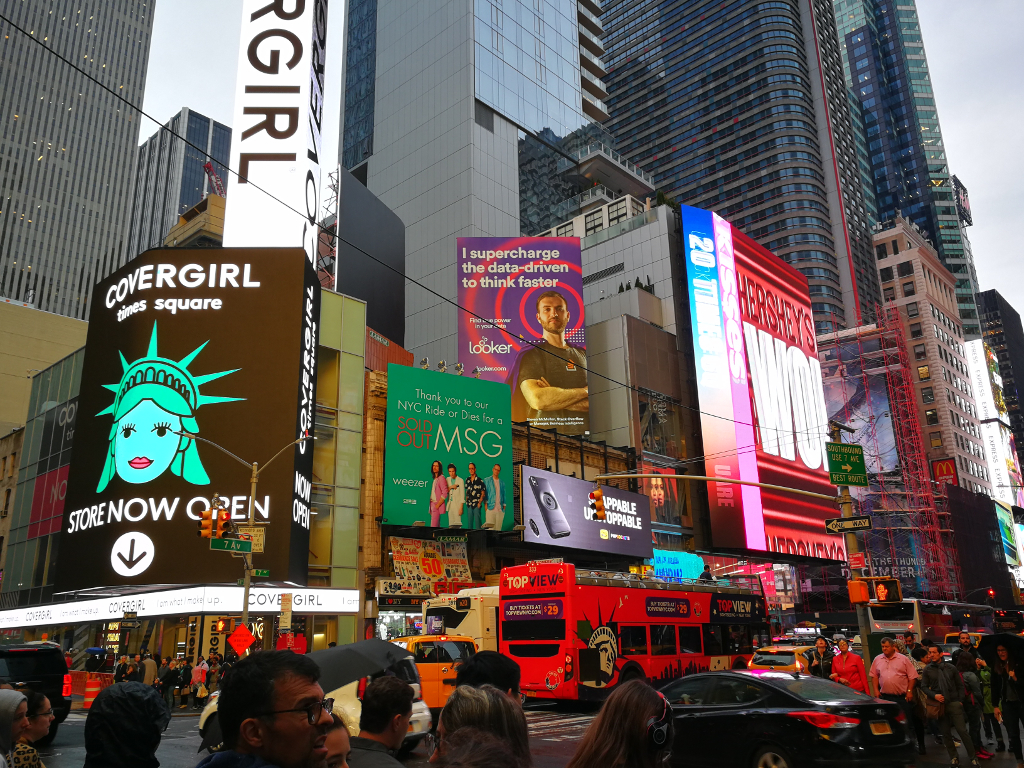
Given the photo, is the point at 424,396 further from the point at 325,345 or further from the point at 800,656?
the point at 800,656

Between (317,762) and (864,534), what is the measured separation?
306ft

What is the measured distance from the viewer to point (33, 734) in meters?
6.20

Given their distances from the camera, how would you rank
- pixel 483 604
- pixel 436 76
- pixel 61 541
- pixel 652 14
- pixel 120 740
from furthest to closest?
1. pixel 652 14
2. pixel 436 76
3. pixel 61 541
4. pixel 483 604
5. pixel 120 740

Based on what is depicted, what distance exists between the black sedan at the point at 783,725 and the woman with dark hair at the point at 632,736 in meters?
8.06

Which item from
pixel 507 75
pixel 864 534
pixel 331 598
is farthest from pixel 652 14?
pixel 331 598

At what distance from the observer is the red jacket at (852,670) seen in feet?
53.4

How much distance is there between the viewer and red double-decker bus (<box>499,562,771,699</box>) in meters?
22.3

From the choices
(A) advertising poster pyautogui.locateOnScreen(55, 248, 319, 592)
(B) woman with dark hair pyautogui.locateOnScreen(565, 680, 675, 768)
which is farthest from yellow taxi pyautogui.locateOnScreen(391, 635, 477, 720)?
(A) advertising poster pyautogui.locateOnScreen(55, 248, 319, 592)

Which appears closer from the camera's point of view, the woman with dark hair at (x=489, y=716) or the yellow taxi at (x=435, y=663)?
the woman with dark hair at (x=489, y=716)

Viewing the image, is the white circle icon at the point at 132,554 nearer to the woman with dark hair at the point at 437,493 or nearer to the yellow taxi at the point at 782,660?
the woman with dark hair at the point at 437,493

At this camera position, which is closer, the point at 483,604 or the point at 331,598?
the point at 483,604

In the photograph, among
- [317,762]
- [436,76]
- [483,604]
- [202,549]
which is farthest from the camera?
[436,76]

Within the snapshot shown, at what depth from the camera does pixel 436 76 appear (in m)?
77.7

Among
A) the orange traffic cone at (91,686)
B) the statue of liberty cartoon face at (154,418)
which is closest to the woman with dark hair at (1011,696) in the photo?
the orange traffic cone at (91,686)
